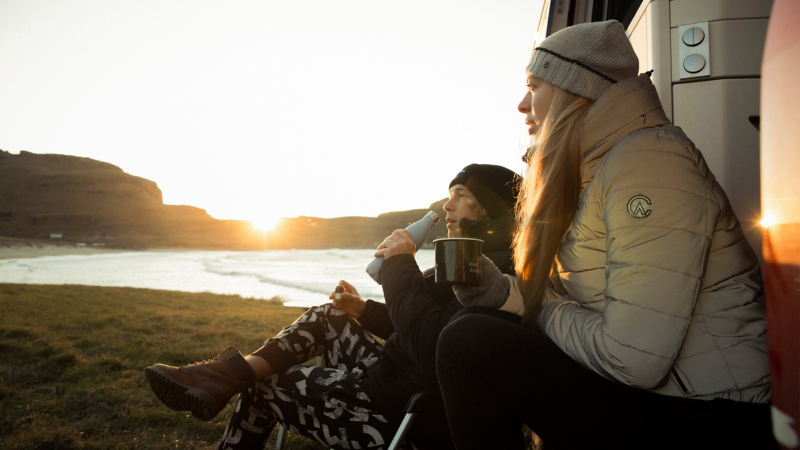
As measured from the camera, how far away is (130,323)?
240 inches

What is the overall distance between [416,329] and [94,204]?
10278 cm

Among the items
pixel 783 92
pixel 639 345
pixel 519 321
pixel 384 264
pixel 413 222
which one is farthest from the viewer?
pixel 413 222

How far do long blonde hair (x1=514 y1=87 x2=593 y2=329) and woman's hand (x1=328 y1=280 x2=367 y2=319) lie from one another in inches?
40.8

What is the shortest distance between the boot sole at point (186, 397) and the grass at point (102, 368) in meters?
0.98

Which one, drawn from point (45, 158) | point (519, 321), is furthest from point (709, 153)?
point (45, 158)

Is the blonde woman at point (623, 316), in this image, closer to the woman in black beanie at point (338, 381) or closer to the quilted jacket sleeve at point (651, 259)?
the quilted jacket sleeve at point (651, 259)

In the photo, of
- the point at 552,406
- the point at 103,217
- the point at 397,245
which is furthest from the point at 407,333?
the point at 103,217

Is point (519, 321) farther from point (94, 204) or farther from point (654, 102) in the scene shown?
point (94, 204)

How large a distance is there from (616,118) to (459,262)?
1.78 ft

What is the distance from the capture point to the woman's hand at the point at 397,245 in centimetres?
178

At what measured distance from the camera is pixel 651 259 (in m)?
0.91

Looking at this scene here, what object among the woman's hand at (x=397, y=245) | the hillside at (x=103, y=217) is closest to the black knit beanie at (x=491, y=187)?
the woman's hand at (x=397, y=245)

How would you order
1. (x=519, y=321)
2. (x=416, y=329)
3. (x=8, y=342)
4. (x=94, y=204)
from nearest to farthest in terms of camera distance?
(x=519, y=321), (x=416, y=329), (x=8, y=342), (x=94, y=204)

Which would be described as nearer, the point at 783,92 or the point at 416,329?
the point at 783,92
